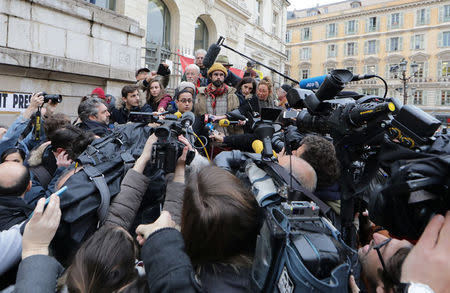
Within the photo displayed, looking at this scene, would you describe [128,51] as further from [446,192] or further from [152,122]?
[446,192]

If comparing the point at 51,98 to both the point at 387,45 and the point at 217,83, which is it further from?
the point at 387,45

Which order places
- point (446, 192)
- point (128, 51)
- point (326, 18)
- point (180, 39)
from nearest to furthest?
point (446, 192)
point (128, 51)
point (180, 39)
point (326, 18)

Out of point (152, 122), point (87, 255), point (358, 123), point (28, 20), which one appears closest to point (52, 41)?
point (28, 20)

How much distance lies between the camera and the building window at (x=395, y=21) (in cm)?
3753

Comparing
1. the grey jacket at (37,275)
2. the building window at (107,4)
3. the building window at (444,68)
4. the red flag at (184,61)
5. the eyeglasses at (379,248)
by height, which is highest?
the building window at (444,68)

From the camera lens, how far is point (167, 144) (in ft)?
5.20

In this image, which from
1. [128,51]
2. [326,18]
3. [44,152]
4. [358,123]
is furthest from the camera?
[326,18]

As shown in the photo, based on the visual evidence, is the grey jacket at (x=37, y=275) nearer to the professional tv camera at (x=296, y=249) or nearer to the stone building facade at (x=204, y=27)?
the professional tv camera at (x=296, y=249)

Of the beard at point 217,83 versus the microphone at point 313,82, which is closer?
the microphone at point 313,82

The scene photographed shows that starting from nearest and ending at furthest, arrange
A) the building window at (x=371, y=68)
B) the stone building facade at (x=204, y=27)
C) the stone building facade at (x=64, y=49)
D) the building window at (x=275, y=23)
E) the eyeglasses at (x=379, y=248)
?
the eyeglasses at (x=379, y=248) < the stone building facade at (x=64, y=49) < the stone building facade at (x=204, y=27) < the building window at (x=275, y=23) < the building window at (x=371, y=68)

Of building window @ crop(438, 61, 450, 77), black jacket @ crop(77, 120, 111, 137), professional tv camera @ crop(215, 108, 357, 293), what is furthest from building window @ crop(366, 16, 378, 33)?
professional tv camera @ crop(215, 108, 357, 293)

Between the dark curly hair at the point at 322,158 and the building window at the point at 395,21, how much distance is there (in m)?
44.1

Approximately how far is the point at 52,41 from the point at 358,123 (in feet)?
17.7

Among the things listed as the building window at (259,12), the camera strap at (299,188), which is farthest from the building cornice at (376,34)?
the camera strap at (299,188)
